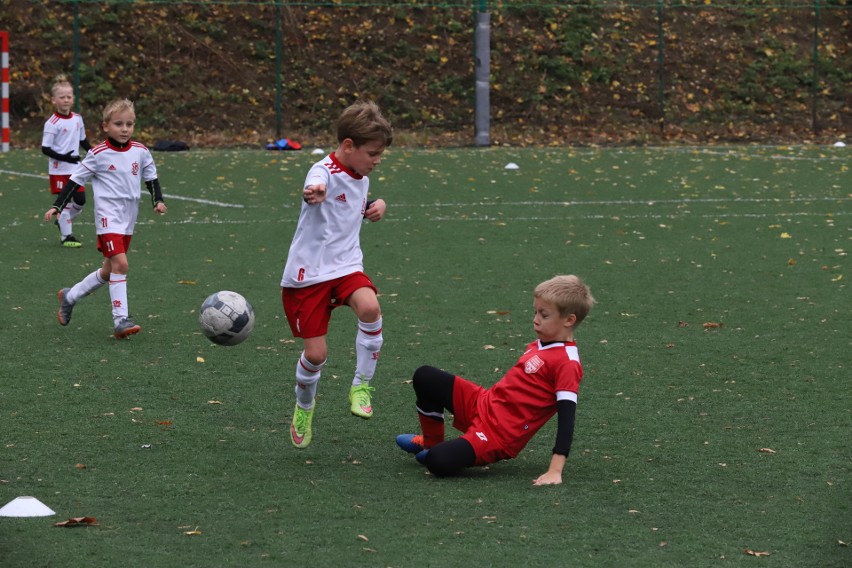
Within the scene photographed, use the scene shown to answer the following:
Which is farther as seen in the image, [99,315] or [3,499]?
[99,315]

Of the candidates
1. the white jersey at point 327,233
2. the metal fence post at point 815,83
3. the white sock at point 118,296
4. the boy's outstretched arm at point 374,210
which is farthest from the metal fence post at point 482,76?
the white jersey at point 327,233

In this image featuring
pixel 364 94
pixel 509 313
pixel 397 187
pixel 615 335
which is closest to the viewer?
pixel 615 335

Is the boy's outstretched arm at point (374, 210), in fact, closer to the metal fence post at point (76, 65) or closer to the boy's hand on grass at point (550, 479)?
the boy's hand on grass at point (550, 479)

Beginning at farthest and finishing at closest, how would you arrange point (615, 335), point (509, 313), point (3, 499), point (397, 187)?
point (397, 187), point (509, 313), point (615, 335), point (3, 499)

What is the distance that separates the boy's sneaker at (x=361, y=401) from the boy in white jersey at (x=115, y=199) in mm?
2878

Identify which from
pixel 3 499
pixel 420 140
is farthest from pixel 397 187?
pixel 3 499

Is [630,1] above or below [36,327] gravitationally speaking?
above

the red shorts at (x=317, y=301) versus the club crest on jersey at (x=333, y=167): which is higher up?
the club crest on jersey at (x=333, y=167)

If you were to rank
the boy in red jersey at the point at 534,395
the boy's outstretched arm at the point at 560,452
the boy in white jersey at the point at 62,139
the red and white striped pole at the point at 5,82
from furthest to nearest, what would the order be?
1. the red and white striped pole at the point at 5,82
2. the boy in white jersey at the point at 62,139
3. the boy in red jersey at the point at 534,395
4. the boy's outstretched arm at the point at 560,452

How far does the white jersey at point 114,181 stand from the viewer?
8734 mm

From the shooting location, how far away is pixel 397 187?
18.0m

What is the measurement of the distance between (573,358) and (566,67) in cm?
2538

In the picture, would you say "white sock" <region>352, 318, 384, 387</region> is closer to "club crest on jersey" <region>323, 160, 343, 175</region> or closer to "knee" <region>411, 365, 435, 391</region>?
"knee" <region>411, 365, 435, 391</region>

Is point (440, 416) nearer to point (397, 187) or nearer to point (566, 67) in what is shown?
point (397, 187)
